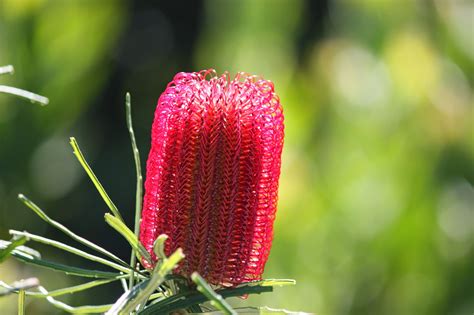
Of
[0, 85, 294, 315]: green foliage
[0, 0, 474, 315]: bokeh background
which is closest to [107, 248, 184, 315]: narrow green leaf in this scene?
[0, 85, 294, 315]: green foliage

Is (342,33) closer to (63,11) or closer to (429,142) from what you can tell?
(429,142)

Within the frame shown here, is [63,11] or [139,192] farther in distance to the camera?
[63,11]

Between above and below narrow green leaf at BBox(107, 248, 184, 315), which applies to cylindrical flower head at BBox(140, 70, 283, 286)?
above

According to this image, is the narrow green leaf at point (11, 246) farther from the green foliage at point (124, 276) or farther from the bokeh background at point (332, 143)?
the bokeh background at point (332, 143)

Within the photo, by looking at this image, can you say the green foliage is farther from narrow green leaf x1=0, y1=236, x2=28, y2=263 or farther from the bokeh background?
the bokeh background

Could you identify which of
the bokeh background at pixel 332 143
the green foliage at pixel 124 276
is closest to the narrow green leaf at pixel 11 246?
the green foliage at pixel 124 276

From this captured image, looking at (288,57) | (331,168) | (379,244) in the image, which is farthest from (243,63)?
(379,244)

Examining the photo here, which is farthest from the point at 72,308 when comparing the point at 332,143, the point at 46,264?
the point at 332,143

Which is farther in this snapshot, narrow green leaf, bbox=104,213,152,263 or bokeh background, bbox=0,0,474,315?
bokeh background, bbox=0,0,474,315
